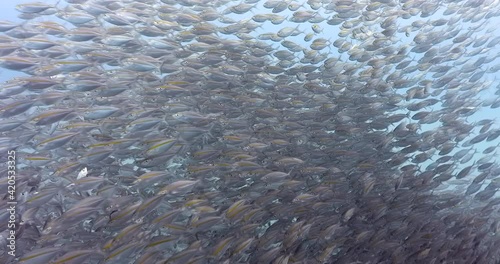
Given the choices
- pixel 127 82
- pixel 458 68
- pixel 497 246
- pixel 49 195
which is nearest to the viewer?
pixel 49 195

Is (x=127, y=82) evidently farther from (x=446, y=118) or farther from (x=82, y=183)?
(x=446, y=118)

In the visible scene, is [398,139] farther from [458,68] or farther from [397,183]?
[458,68]

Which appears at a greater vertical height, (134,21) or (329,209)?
(134,21)

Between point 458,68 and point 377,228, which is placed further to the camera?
point 458,68

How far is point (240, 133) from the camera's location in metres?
5.38

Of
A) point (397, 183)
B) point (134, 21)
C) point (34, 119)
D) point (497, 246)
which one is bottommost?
point (497, 246)

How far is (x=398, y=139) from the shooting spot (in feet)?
20.2

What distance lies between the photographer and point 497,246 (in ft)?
18.1

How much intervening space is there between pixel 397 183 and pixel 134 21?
441 centimetres

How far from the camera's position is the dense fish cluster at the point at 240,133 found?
13.3 feet

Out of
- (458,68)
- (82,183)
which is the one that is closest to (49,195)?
(82,183)

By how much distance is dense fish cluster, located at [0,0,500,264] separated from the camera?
404cm

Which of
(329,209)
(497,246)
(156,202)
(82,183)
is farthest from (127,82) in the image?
(497,246)

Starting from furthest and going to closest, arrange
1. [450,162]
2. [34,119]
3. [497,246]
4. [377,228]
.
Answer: [450,162] < [497,246] < [377,228] < [34,119]
